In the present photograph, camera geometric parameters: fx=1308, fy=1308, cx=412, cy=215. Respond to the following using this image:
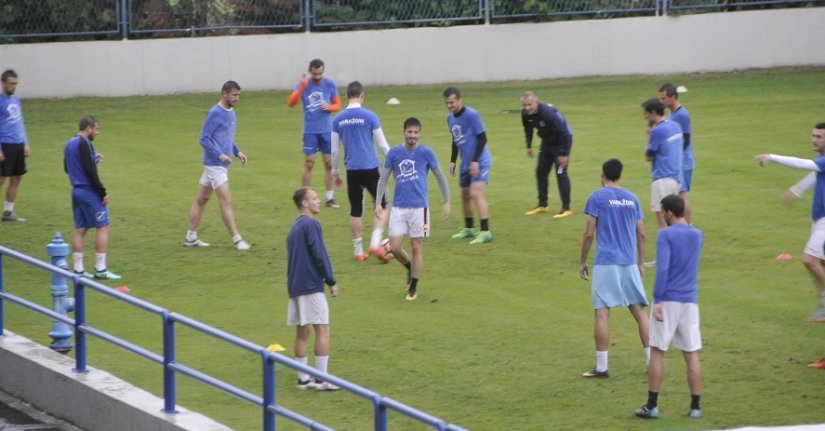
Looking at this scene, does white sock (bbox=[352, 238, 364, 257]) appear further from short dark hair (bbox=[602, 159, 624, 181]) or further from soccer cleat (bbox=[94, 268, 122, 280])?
short dark hair (bbox=[602, 159, 624, 181])

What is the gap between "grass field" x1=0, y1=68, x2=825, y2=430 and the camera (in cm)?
1120

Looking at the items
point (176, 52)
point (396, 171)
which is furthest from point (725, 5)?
point (396, 171)

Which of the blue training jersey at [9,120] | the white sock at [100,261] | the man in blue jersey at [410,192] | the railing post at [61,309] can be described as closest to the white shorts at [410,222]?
the man in blue jersey at [410,192]

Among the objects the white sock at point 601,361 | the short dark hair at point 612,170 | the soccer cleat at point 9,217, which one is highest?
the short dark hair at point 612,170

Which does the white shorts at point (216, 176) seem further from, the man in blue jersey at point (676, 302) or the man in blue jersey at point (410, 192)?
the man in blue jersey at point (676, 302)

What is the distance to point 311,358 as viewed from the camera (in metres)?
12.5

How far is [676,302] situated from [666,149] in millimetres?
5214

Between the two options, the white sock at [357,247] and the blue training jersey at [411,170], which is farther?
the white sock at [357,247]

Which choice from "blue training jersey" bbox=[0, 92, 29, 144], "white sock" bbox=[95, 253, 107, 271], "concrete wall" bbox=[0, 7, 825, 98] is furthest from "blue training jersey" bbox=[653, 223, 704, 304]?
"concrete wall" bbox=[0, 7, 825, 98]

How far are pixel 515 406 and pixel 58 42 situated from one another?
21.7 meters

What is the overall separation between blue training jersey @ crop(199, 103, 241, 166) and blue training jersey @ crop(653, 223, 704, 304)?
764 centimetres

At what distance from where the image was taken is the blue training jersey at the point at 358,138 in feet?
53.9

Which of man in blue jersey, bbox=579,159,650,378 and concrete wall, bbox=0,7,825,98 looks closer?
man in blue jersey, bbox=579,159,650,378

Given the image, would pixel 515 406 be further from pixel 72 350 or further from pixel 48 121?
pixel 48 121
